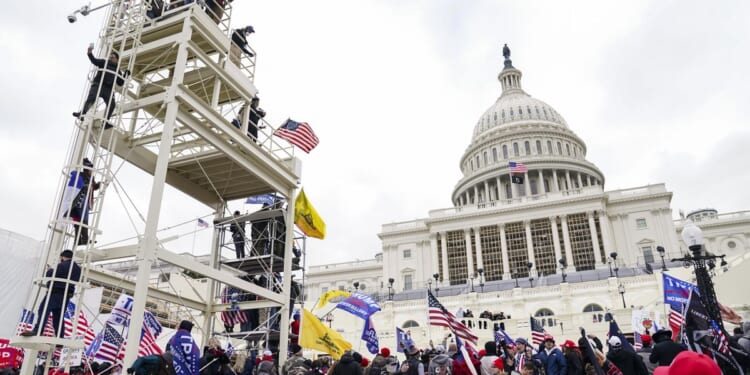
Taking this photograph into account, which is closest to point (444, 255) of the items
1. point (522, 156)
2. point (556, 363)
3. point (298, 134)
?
point (522, 156)

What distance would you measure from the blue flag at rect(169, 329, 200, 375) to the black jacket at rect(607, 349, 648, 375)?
7.41 meters

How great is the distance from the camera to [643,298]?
39531 millimetres

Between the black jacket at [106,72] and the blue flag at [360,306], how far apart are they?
29.8 ft

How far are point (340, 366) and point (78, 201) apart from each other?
262 inches

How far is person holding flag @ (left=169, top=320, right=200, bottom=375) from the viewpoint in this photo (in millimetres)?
9727

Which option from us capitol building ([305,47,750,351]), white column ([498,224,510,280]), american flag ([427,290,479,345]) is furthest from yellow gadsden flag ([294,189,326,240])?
white column ([498,224,510,280])

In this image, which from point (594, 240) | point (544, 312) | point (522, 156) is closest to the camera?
point (544, 312)

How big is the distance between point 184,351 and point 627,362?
7.77 meters

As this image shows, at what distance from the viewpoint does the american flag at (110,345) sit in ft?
42.7

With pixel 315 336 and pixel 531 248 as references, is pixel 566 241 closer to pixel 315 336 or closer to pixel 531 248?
pixel 531 248

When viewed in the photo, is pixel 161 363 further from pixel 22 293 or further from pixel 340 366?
pixel 22 293

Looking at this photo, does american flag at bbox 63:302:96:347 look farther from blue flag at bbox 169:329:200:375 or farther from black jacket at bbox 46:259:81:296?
blue flag at bbox 169:329:200:375

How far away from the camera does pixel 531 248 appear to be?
67.6m

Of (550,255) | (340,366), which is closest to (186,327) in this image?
(340,366)
